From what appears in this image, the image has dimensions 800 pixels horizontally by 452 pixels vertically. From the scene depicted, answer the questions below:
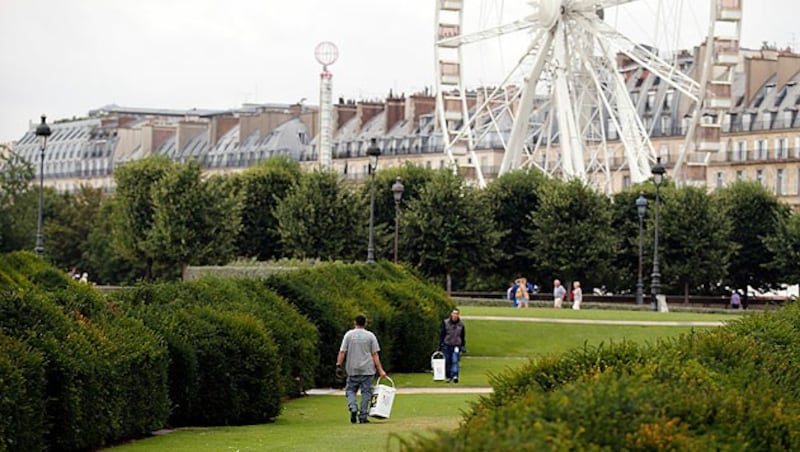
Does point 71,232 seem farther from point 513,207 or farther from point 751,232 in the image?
point 751,232

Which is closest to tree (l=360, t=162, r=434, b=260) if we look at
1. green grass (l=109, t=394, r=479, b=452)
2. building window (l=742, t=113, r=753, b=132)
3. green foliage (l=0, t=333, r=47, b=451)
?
building window (l=742, t=113, r=753, b=132)

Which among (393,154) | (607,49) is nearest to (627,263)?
(607,49)

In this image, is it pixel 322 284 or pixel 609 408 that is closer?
pixel 609 408

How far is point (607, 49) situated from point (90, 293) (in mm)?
48527

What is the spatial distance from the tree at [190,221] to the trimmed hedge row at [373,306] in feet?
111

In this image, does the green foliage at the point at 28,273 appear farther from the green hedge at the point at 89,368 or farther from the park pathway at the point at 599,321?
the park pathway at the point at 599,321

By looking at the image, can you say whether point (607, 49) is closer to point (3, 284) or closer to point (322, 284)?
point (322, 284)

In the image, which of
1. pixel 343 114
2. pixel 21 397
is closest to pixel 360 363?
pixel 21 397

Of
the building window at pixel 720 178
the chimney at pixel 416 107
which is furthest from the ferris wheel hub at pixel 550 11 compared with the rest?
the chimney at pixel 416 107

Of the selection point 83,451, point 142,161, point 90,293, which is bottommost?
point 83,451

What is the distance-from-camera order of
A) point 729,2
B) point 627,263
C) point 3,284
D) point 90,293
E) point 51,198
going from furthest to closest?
1. point 51,198
2. point 627,263
3. point 729,2
4. point 3,284
5. point 90,293

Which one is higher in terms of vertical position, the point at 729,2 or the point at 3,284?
the point at 729,2

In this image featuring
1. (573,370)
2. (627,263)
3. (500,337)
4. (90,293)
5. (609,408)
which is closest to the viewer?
(609,408)

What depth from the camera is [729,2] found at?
2662 inches
